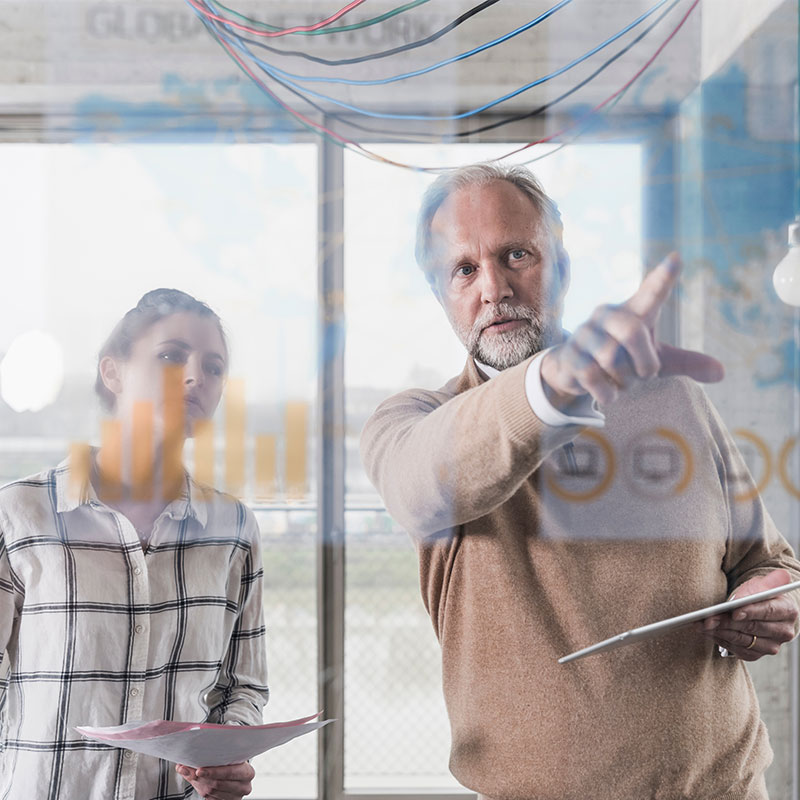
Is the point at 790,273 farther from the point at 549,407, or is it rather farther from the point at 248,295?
the point at 248,295

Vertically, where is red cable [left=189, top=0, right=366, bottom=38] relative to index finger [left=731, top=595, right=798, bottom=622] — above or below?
above

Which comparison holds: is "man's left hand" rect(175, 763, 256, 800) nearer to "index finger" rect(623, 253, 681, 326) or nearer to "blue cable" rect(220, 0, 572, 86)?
"index finger" rect(623, 253, 681, 326)

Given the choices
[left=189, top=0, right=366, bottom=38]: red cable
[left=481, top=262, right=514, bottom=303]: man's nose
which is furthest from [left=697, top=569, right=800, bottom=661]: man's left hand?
[left=189, top=0, right=366, bottom=38]: red cable

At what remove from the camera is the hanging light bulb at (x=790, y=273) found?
2.56 ft

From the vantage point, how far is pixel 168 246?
2.69ft

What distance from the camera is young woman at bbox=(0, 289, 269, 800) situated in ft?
2.58

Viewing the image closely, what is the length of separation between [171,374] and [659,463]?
49cm

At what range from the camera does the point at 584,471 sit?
779 millimetres

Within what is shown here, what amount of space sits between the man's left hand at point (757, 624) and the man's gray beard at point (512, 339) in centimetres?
31

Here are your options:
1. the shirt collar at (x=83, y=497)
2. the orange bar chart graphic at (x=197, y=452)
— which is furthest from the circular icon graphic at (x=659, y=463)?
the shirt collar at (x=83, y=497)

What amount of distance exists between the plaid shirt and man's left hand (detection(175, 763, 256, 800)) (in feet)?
0.08

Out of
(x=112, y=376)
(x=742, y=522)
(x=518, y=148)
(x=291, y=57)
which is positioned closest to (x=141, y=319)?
(x=112, y=376)

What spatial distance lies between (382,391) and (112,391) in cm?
28

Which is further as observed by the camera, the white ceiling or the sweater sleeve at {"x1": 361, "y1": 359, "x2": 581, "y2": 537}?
the white ceiling
